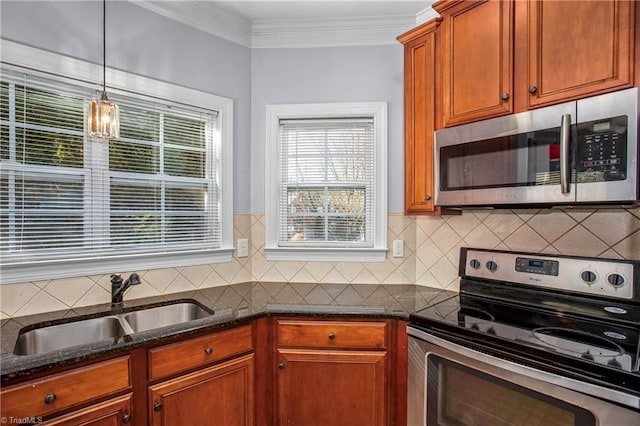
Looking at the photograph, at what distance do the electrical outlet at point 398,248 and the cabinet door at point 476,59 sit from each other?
0.85m

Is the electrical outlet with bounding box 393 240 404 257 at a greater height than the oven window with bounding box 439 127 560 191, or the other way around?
the oven window with bounding box 439 127 560 191

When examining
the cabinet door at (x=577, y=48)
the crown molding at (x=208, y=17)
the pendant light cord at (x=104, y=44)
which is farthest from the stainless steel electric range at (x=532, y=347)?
the crown molding at (x=208, y=17)

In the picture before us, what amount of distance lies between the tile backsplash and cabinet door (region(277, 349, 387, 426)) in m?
0.67

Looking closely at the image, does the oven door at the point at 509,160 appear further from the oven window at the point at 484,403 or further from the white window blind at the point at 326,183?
the oven window at the point at 484,403

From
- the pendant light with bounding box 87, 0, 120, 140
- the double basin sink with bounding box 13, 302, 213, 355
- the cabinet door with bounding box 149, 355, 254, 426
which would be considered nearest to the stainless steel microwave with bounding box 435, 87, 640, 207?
the cabinet door with bounding box 149, 355, 254, 426

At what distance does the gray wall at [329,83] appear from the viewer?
7.58 feet

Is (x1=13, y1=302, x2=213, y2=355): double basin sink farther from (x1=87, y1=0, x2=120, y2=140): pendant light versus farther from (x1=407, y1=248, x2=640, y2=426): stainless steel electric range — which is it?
(x1=407, y1=248, x2=640, y2=426): stainless steel electric range

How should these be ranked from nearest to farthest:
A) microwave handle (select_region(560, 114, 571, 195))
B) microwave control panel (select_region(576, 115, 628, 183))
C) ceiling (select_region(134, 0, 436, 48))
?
microwave control panel (select_region(576, 115, 628, 183)) < microwave handle (select_region(560, 114, 571, 195)) < ceiling (select_region(134, 0, 436, 48))

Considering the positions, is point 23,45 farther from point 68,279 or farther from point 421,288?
point 421,288

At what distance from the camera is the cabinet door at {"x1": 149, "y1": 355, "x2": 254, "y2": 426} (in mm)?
1437

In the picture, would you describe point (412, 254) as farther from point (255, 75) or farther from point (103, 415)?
point (103, 415)

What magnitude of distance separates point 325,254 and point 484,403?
126cm

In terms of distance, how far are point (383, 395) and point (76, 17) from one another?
2.44 meters

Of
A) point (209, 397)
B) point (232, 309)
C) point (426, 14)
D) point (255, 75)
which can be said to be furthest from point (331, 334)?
point (426, 14)
